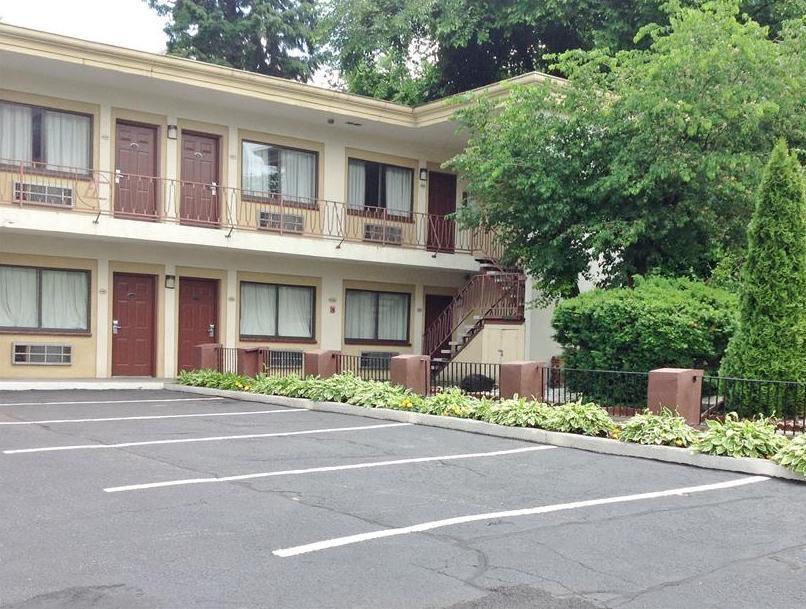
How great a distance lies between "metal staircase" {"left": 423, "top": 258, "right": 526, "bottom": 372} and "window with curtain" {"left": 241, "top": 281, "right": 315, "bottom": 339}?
339cm

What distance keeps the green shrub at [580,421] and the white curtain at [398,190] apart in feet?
40.1

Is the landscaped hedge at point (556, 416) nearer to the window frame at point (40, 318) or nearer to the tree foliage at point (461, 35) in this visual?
the window frame at point (40, 318)

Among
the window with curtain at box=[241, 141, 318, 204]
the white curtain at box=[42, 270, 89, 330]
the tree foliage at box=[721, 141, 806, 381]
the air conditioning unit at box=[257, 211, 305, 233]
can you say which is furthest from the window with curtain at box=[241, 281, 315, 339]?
the tree foliage at box=[721, 141, 806, 381]

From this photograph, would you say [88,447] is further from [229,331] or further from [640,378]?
[229,331]

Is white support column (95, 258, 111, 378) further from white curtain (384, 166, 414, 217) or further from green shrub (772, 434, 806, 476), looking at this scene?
green shrub (772, 434, 806, 476)

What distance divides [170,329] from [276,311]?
2.77 metres

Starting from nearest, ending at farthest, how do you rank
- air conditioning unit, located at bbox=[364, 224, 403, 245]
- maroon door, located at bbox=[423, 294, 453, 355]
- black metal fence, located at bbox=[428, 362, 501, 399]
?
black metal fence, located at bbox=[428, 362, 501, 399], air conditioning unit, located at bbox=[364, 224, 403, 245], maroon door, located at bbox=[423, 294, 453, 355]

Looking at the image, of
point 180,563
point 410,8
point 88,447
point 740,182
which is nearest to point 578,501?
point 180,563

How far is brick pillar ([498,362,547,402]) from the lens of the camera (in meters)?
13.6

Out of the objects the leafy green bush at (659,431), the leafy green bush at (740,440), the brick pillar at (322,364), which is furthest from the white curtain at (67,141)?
the leafy green bush at (740,440)

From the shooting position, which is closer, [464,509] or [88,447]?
[464,509]

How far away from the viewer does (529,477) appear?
8859 millimetres

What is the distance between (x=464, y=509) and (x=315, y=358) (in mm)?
9523

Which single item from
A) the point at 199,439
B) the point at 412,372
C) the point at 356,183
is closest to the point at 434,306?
the point at 356,183
